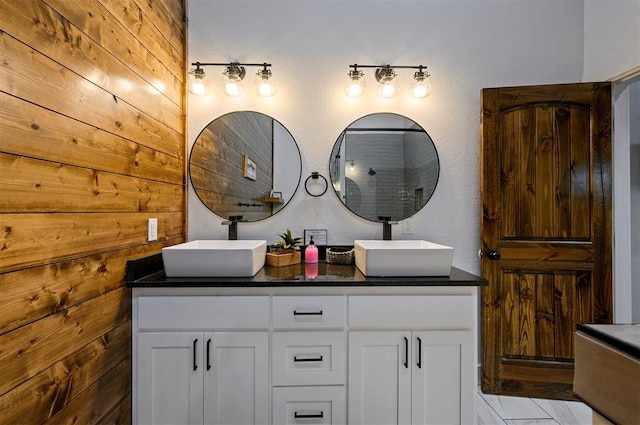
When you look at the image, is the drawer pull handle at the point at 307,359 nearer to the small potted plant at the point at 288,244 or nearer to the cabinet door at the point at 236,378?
the cabinet door at the point at 236,378

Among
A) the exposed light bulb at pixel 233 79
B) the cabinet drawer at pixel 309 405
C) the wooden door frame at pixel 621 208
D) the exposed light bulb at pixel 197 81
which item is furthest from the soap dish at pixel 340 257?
the wooden door frame at pixel 621 208

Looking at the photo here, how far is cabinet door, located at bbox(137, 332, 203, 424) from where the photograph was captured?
1.37 meters

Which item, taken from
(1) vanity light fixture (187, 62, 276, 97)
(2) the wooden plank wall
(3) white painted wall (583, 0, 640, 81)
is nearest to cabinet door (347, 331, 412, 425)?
(2) the wooden plank wall

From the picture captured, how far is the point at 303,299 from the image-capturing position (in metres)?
1.41

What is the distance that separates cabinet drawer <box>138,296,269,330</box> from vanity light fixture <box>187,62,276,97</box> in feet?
4.41

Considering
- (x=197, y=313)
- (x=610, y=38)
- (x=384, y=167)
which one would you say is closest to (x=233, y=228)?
(x=197, y=313)

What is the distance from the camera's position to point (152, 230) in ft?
5.26

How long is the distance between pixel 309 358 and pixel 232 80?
5.75 feet

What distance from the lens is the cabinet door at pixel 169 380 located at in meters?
1.37

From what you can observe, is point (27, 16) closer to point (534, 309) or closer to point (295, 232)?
point (295, 232)

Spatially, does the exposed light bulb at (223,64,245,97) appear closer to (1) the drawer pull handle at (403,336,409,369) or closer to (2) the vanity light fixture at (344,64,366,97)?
(2) the vanity light fixture at (344,64,366,97)

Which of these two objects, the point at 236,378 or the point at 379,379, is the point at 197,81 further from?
the point at 379,379

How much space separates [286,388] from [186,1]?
8.13 ft

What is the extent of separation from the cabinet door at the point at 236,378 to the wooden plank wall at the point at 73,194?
16.5 inches
